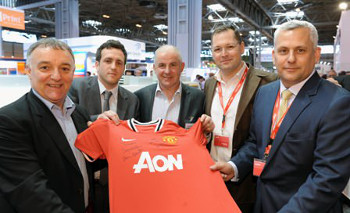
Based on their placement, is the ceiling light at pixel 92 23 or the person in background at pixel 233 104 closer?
the person in background at pixel 233 104

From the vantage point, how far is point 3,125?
1287 millimetres

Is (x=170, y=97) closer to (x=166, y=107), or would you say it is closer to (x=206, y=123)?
(x=166, y=107)

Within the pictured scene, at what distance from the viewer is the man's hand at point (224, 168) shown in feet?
5.27

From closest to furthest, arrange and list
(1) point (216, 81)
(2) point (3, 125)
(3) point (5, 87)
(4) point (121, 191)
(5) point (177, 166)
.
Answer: (2) point (3, 125), (4) point (121, 191), (5) point (177, 166), (1) point (216, 81), (3) point (5, 87)

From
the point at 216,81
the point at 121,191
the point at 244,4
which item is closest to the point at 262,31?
the point at 244,4

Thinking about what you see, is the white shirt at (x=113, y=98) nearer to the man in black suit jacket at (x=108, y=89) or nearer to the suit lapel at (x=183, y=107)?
the man in black suit jacket at (x=108, y=89)

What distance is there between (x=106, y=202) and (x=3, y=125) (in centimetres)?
201

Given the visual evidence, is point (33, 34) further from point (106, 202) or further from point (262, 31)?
point (106, 202)

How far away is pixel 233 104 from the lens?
2.24 metres

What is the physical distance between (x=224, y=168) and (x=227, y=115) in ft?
2.10

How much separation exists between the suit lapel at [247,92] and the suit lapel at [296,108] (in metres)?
0.63

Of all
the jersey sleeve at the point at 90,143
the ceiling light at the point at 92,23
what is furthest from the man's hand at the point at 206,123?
the ceiling light at the point at 92,23

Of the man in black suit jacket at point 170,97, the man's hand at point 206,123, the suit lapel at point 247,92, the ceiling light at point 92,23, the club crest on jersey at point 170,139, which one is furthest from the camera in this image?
the ceiling light at point 92,23

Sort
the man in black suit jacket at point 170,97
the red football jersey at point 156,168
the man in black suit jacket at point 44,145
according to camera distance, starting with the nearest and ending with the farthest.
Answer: the man in black suit jacket at point 44,145 < the red football jersey at point 156,168 < the man in black suit jacket at point 170,97
